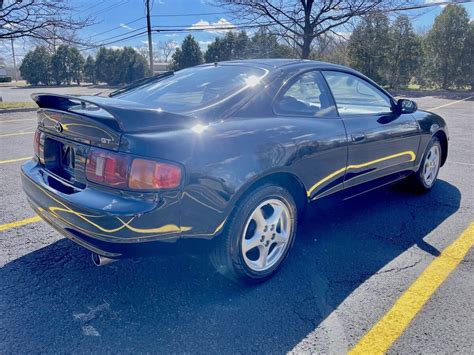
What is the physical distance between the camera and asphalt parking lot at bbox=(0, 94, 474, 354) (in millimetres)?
2006

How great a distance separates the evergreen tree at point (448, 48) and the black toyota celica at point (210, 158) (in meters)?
28.7

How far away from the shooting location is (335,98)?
305 cm

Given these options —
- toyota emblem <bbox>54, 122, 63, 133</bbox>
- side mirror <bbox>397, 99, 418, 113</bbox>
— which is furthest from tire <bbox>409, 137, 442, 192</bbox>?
toyota emblem <bbox>54, 122, 63, 133</bbox>

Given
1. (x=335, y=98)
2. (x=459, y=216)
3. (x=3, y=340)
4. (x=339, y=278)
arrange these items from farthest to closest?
(x=459, y=216), (x=335, y=98), (x=339, y=278), (x=3, y=340)

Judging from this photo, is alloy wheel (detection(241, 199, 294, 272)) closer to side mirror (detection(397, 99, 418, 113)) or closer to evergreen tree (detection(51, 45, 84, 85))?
side mirror (detection(397, 99, 418, 113))

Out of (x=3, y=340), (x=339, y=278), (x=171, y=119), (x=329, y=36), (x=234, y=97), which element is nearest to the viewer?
(x=3, y=340)

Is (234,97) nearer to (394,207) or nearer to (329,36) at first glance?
(394,207)

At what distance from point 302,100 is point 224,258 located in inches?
53.8

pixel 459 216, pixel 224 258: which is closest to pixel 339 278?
pixel 224 258

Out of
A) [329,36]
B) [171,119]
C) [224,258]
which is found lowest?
[224,258]

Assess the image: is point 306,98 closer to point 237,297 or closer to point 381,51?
point 237,297

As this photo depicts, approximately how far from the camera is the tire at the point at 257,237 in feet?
7.41

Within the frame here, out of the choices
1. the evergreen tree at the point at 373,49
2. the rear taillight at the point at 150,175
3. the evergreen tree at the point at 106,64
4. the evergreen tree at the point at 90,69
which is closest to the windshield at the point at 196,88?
the rear taillight at the point at 150,175

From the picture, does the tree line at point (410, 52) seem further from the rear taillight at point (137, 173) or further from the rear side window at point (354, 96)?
the rear taillight at point (137, 173)
